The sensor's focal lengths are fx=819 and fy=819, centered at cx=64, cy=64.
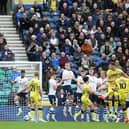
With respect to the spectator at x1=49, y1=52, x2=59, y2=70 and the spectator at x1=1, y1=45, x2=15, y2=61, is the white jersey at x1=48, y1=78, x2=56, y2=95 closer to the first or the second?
the spectator at x1=49, y1=52, x2=59, y2=70

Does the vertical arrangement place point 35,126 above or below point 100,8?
below

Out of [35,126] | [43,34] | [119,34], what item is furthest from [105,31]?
[35,126]

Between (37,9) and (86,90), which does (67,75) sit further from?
(37,9)

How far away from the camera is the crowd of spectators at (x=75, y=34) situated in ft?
99.7

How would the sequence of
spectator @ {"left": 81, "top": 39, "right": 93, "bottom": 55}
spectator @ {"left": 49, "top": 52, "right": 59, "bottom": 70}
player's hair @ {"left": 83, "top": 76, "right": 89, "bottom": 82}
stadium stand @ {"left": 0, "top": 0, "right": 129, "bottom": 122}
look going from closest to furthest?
player's hair @ {"left": 83, "top": 76, "right": 89, "bottom": 82} < spectator @ {"left": 49, "top": 52, "right": 59, "bottom": 70} < stadium stand @ {"left": 0, "top": 0, "right": 129, "bottom": 122} < spectator @ {"left": 81, "top": 39, "right": 93, "bottom": 55}

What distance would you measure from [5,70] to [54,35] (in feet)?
12.3

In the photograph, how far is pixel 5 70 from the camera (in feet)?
91.7

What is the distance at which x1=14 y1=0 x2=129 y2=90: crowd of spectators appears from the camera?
30.4m

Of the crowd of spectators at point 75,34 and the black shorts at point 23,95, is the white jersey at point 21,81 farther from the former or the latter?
the crowd of spectators at point 75,34

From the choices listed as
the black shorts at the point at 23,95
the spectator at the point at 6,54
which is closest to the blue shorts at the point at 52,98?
the black shorts at the point at 23,95

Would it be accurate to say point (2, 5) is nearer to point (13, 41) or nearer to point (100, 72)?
point (13, 41)

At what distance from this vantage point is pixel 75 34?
104 feet

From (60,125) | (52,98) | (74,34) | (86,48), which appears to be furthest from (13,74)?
(74,34)

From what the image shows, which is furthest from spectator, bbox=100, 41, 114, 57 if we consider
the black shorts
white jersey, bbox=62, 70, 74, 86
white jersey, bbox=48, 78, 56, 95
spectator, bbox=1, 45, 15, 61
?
the black shorts
